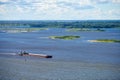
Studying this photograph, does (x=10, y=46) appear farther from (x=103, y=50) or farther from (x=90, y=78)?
(x=90, y=78)

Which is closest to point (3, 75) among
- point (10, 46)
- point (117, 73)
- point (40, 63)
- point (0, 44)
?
point (40, 63)

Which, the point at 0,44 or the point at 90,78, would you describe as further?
the point at 0,44

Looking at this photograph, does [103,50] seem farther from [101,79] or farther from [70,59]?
[101,79]

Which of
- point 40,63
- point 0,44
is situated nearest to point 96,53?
point 40,63

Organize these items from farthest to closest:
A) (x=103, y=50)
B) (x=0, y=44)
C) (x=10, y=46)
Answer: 1. (x=0, y=44)
2. (x=10, y=46)
3. (x=103, y=50)

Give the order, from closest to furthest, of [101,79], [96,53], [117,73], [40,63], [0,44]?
[101,79] < [117,73] < [40,63] < [96,53] < [0,44]

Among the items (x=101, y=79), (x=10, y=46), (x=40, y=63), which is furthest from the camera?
(x=10, y=46)
